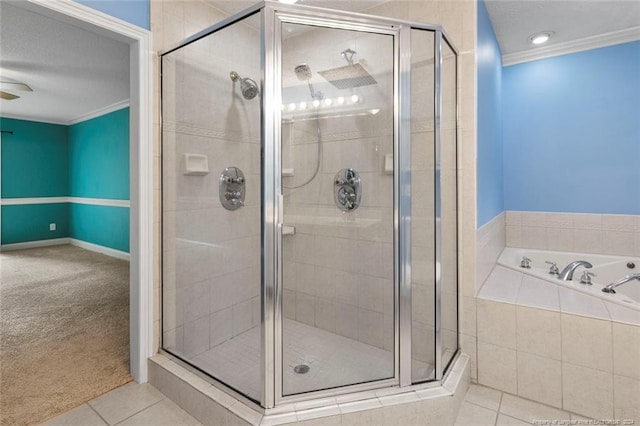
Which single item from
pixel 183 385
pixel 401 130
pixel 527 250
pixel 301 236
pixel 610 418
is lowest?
pixel 610 418

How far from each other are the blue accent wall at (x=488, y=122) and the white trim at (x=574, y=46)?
19cm

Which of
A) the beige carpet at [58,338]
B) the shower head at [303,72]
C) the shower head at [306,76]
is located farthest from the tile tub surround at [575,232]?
the beige carpet at [58,338]

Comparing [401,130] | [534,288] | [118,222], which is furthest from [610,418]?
[118,222]

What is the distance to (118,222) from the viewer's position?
5305 mm

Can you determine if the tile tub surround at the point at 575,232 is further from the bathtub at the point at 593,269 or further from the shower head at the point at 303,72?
the shower head at the point at 303,72

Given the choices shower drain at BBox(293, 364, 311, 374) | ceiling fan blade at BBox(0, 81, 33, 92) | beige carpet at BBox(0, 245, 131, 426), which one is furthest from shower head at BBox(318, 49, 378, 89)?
ceiling fan blade at BBox(0, 81, 33, 92)

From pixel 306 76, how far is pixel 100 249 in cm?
564

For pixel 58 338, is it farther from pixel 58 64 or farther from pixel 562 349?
pixel 562 349

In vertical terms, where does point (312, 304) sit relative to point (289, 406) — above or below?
above

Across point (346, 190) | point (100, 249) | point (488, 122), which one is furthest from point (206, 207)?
point (100, 249)

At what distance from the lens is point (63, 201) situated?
6445 mm

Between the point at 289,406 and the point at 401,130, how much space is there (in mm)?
1394

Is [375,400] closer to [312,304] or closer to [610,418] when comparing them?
[312,304]

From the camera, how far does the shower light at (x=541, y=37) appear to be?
262cm
